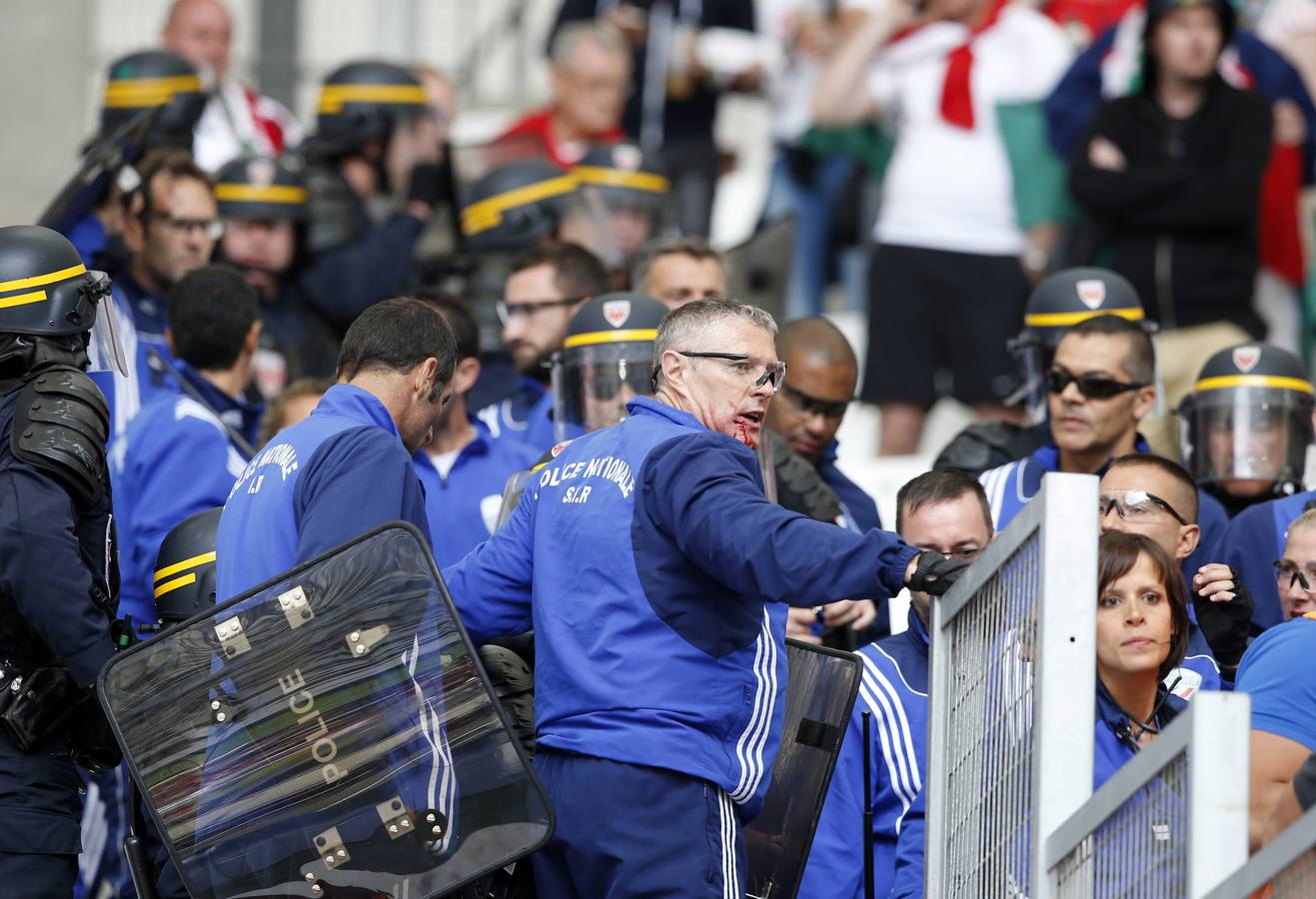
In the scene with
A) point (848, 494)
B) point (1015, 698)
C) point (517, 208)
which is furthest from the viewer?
point (517, 208)

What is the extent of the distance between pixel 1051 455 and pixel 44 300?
3.43 meters

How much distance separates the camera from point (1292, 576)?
605cm

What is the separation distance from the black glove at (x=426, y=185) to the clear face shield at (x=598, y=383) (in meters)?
3.93

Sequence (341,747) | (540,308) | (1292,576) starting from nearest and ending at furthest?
(341,747), (1292,576), (540,308)

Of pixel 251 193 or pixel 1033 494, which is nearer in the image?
pixel 1033 494

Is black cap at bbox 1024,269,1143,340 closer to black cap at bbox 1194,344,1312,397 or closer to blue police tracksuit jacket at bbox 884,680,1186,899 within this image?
black cap at bbox 1194,344,1312,397

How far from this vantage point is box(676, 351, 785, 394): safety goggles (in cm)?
564

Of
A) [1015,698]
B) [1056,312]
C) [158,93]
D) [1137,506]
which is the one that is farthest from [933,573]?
[158,93]

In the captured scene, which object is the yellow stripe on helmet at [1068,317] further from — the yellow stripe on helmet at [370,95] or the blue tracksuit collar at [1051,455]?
the yellow stripe on helmet at [370,95]

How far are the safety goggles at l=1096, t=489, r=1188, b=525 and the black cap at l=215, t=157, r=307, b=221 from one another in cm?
470

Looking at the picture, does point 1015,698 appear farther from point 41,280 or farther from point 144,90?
point 144,90

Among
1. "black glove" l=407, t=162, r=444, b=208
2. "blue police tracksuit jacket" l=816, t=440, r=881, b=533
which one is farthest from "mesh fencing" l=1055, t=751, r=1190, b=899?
"black glove" l=407, t=162, r=444, b=208

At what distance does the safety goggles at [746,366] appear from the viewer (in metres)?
5.64

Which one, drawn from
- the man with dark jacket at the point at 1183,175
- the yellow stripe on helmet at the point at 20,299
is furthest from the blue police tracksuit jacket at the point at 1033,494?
the yellow stripe on helmet at the point at 20,299
